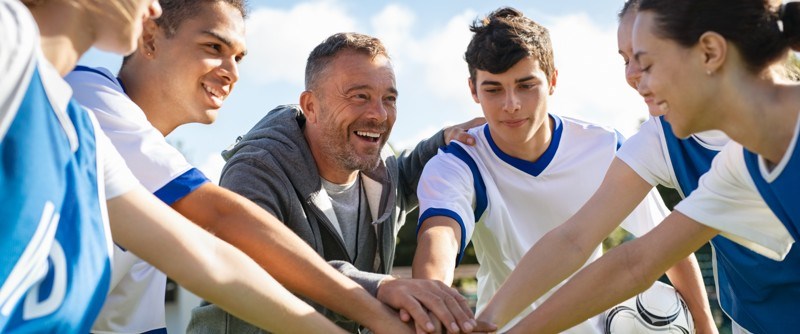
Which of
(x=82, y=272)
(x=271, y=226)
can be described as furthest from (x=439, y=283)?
(x=82, y=272)

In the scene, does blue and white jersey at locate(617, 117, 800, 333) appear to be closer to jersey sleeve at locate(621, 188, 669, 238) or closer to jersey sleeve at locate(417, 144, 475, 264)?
jersey sleeve at locate(621, 188, 669, 238)

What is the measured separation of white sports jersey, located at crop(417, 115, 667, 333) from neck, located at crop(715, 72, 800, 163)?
5.48ft

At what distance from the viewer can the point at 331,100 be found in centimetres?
420

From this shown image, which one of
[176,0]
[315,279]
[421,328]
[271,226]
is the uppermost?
[176,0]

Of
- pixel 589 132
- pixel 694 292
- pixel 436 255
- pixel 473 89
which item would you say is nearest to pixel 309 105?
pixel 473 89

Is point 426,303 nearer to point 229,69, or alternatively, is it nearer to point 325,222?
point 325,222

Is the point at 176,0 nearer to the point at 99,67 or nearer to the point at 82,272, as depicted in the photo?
the point at 99,67

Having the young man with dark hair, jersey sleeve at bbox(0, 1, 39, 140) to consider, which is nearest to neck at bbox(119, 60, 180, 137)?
the young man with dark hair

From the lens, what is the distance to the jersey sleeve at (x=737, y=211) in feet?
8.59

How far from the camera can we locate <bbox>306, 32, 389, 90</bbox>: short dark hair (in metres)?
4.24

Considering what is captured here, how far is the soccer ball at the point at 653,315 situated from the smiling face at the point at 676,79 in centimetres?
161

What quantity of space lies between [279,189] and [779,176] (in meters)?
2.12

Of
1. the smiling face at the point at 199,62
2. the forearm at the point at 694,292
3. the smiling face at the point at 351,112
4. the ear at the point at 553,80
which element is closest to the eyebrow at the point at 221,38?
the smiling face at the point at 199,62

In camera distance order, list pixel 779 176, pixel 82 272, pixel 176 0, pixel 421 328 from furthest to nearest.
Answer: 1. pixel 176 0
2. pixel 421 328
3. pixel 779 176
4. pixel 82 272
